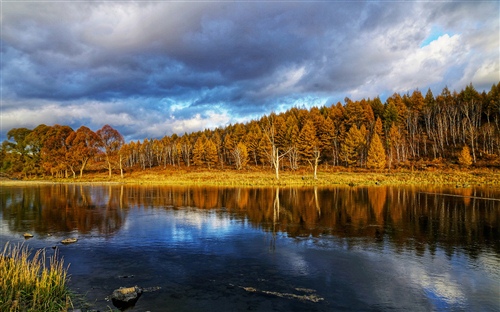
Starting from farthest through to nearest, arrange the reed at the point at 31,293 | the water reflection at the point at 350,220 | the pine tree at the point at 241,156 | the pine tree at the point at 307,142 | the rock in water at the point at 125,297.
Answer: the pine tree at the point at 241,156, the pine tree at the point at 307,142, the water reflection at the point at 350,220, the rock in water at the point at 125,297, the reed at the point at 31,293

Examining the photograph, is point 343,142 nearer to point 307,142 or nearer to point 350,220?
point 307,142

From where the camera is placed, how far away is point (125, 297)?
8281 millimetres

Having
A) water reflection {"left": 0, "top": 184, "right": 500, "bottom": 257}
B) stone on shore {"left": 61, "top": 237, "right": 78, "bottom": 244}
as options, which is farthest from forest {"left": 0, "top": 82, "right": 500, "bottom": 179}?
stone on shore {"left": 61, "top": 237, "right": 78, "bottom": 244}

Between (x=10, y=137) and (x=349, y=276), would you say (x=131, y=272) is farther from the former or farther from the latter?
(x=10, y=137)

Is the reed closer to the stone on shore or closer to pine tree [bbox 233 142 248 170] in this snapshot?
the stone on shore

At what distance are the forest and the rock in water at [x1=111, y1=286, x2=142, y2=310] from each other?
181 feet

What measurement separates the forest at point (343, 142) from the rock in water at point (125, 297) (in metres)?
55.3

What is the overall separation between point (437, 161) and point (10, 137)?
11041cm

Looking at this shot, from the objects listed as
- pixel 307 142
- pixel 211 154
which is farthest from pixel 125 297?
pixel 211 154

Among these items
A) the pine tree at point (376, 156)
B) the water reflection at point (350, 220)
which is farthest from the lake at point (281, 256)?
the pine tree at point (376, 156)

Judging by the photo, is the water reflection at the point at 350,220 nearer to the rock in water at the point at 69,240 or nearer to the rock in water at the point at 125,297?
the rock in water at the point at 69,240

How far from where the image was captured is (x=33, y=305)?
279 inches

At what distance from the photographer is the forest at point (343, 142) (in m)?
77.8

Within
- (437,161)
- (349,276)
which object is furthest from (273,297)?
(437,161)
